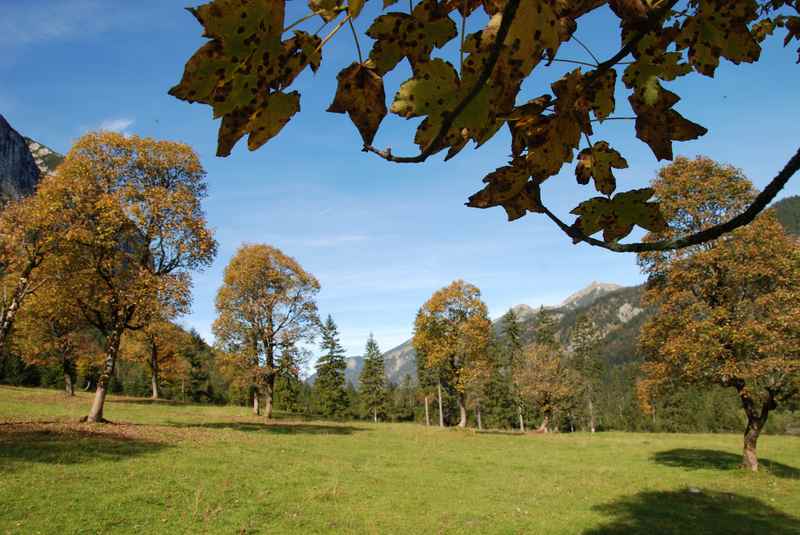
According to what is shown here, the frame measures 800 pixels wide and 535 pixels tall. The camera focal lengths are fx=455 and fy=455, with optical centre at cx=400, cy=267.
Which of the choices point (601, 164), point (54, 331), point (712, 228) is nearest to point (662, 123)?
point (601, 164)

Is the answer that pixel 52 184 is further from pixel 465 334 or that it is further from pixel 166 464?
pixel 465 334

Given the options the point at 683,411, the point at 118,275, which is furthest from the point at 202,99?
the point at 683,411

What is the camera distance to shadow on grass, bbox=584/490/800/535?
10.8m

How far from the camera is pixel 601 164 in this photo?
3.42 feet

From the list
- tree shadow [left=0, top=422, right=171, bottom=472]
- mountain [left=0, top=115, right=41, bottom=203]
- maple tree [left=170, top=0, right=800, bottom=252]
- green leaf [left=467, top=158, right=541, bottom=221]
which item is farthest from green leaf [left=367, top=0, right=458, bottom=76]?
mountain [left=0, top=115, right=41, bottom=203]

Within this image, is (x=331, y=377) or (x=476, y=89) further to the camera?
(x=331, y=377)

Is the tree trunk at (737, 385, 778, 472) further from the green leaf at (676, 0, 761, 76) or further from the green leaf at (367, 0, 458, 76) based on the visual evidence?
the green leaf at (367, 0, 458, 76)

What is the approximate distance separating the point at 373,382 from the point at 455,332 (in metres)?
47.6

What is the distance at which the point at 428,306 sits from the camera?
39.0 meters

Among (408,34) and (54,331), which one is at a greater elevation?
(54,331)

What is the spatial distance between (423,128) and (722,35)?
0.82 metres

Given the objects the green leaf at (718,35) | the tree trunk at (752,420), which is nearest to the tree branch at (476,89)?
the green leaf at (718,35)

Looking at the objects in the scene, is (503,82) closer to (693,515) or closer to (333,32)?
(333,32)

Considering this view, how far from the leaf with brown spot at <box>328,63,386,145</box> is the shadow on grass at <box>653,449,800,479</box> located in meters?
23.2
